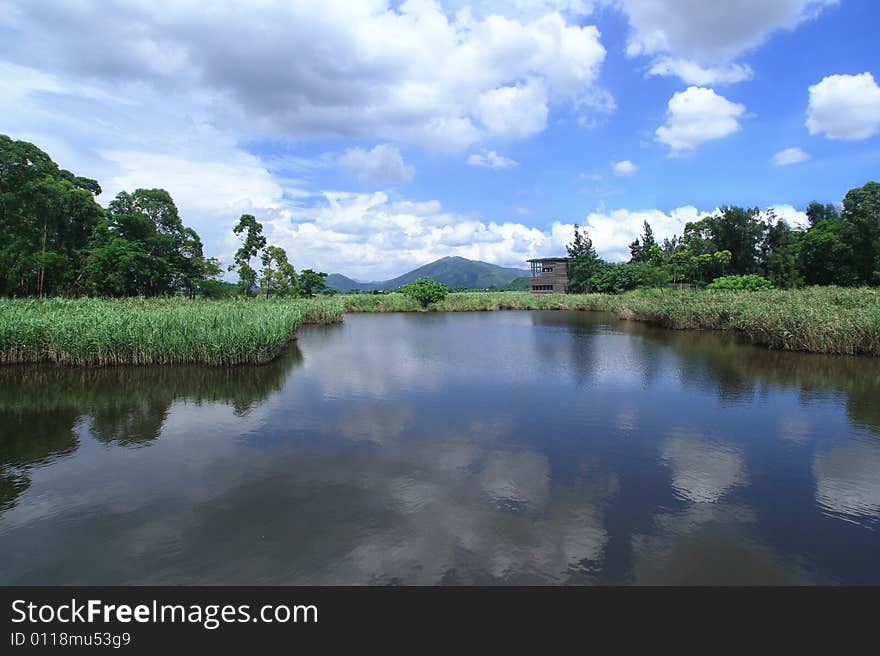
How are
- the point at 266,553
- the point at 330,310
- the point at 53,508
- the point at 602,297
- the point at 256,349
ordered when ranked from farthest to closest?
the point at 602,297 < the point at 330,310 < the point at 256,349 < the point at 53,508 < the point at 266,553

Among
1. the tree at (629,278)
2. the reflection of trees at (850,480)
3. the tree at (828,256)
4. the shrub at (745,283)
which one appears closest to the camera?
the reflection of trees at (850,480)

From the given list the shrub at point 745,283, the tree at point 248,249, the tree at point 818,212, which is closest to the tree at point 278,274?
the tree at point 248,249

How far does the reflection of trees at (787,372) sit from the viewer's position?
10.9m

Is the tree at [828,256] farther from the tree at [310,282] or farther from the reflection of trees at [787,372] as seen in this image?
the tree at [310,282]

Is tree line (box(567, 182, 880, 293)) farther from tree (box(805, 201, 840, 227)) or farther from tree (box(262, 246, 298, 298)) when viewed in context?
tree (box(262, 246, 298, 298))

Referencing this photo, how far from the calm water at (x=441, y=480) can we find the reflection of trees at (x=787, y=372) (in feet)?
0.45

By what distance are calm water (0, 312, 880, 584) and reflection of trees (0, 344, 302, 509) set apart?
8cm

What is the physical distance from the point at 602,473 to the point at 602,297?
42.6 meters

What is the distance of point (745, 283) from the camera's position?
40.6 metres

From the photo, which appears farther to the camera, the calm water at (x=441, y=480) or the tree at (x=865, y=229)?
the tree at (x=865, y=229)
